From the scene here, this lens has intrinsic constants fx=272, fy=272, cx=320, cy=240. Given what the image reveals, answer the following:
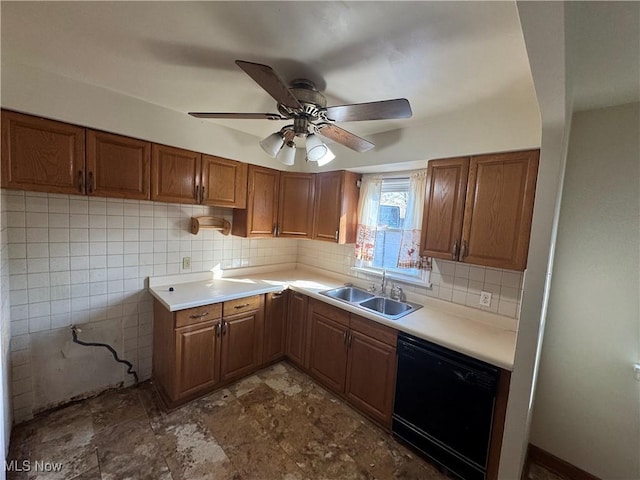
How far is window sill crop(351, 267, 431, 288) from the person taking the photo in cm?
238

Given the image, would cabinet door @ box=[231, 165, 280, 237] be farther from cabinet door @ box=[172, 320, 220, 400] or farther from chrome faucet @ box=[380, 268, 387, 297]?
chrome faucet @ box=[380, 268, 387, 297]

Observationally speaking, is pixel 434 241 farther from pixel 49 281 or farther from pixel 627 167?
pixel 49 281

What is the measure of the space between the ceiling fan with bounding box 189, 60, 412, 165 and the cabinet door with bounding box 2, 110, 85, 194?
0.93 m

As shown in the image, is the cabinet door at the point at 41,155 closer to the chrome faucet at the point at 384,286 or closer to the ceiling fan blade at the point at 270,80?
the ceiling fan blade at the point at 270,80

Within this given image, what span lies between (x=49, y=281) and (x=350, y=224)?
248cm

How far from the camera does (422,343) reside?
180cm

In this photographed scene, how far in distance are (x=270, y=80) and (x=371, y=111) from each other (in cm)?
50

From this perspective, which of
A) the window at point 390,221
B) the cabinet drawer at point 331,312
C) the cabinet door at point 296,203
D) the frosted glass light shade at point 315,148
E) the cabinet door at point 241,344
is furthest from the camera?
the cabinet door at point 296,203

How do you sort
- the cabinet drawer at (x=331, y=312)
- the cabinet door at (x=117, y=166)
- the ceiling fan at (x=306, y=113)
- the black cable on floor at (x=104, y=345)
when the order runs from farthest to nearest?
1. the cabinet drawer at (x=331, y=312)
2. the black cable on floor at (x=104, y=345)
3. the cabinet door at (x=117, y=166)
4. the ceiling fan at (x=306, y=113)

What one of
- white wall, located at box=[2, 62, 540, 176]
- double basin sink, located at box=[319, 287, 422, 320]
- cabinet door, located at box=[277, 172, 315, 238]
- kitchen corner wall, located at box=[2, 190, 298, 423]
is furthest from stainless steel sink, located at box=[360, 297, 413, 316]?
kitchen corner wall, located at box=[2, 190, 298, 423]

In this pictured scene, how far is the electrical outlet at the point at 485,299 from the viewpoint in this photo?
204 cm

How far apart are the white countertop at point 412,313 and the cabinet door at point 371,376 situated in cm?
24

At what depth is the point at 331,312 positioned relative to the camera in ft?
7.82

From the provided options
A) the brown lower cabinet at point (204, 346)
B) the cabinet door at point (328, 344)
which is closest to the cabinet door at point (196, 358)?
the brown lower cabinet at point (204, 346)
